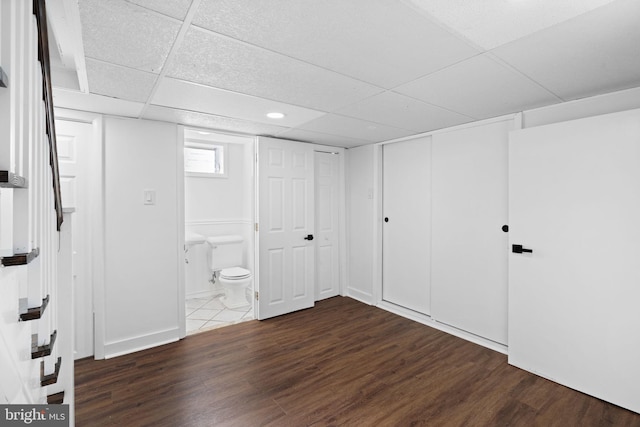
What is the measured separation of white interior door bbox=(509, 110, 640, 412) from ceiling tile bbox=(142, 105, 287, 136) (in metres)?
2.41

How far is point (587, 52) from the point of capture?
1.64 metres

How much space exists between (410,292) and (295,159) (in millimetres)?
2232

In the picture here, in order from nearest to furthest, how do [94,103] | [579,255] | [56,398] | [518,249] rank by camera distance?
[56,398], [579,255], [94,103], [518,249]

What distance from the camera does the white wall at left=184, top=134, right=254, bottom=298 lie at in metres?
4.27

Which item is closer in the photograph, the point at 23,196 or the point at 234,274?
the point at 23,196

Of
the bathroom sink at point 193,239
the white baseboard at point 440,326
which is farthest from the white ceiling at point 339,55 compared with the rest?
the white baseboard at point 440,326

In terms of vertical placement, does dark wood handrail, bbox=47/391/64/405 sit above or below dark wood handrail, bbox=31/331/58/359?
below

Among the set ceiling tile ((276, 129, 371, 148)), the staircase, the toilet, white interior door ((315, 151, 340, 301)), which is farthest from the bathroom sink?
the staircase

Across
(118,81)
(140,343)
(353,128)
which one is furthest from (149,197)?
(353,128)

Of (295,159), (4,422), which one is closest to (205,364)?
(4,422)

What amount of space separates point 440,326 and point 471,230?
1.15 m

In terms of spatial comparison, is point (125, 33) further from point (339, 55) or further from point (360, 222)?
point (360, 222)

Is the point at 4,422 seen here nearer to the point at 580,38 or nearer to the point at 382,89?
the point at 382,89

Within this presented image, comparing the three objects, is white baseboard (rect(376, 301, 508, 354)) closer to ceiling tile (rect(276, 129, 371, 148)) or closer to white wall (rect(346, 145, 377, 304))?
white wall (rect(346, 145, 377, 304))
